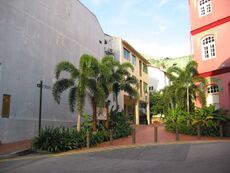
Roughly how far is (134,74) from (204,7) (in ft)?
48.8

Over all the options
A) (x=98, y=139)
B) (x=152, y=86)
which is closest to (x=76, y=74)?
(x=98, y=139)

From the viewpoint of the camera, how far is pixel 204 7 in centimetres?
2212

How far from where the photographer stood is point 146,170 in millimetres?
8688

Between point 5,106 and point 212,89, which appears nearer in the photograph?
point 5,106

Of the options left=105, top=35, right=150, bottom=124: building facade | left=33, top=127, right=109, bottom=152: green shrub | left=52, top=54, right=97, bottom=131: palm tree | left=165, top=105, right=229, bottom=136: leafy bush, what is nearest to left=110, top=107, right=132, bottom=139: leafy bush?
left=165, top=105, right=229, bottom=136: leafy bush

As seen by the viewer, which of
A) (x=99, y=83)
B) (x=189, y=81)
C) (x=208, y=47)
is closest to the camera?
(x=99, y=83)

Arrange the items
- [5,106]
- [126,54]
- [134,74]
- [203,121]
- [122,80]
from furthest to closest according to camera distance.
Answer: [134,74], [126,54], [122,80], [203,121], [5,106]

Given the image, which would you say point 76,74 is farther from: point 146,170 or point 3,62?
point 146,170

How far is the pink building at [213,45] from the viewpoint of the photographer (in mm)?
19906

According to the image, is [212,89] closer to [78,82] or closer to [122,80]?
[122,80]

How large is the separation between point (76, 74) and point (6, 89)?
15.0 ft

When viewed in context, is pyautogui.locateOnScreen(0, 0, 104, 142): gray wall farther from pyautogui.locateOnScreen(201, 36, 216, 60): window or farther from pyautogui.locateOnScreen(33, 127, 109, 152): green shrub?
pyautogui.locateOnScreen(201, 36, 216, 60): window

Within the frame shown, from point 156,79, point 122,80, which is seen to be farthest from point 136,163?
point 156,79

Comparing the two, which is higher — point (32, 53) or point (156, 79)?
point (156, 79)
